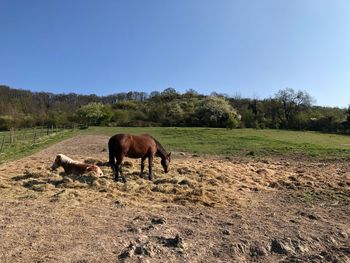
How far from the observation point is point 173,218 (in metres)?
7.99

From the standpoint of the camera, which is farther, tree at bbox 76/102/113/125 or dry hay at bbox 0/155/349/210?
tree at bbox 76/102/113/125

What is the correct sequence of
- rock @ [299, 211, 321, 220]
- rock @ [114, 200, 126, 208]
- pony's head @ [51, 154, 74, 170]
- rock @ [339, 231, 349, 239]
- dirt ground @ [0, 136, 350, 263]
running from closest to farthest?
1. dirt ground @ [0, 136, 350, 263]
2. rock @ [339, 231, 349, 239]
3. rock @ [299, 211, 321, 220]
4. rock @ [114, 200, 126, 208]
5. pony's head @ [51, 154, 74, 170]

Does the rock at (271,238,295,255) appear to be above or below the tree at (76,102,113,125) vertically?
below

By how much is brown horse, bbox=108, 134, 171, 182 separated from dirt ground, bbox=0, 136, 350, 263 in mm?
592

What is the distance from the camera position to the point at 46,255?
5852mm

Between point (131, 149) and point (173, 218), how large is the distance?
5067mm

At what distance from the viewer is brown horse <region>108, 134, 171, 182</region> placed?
40.2ft

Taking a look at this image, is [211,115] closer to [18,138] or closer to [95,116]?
[95,116]

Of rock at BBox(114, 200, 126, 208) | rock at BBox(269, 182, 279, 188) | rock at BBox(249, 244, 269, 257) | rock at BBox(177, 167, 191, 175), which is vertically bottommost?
rock at BBox(269, 182, 279, 188)

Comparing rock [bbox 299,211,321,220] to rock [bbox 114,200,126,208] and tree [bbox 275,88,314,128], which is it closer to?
rock [bbox 114,200,126,208]

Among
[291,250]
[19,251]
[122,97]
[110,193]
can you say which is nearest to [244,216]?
[291,250]

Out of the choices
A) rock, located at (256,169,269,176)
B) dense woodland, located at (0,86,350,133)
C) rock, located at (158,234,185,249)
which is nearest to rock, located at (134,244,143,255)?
rock, located at (158,234,185,249)

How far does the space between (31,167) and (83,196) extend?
19.8ft

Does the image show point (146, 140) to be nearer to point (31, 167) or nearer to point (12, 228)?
point (31, 167)
